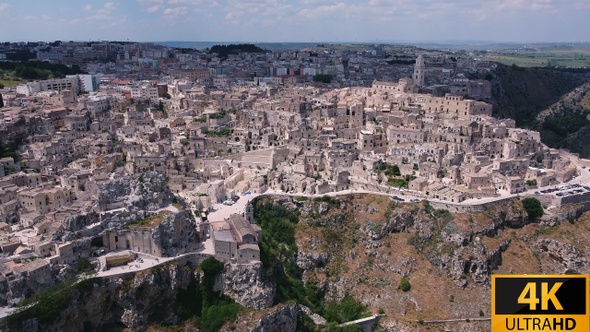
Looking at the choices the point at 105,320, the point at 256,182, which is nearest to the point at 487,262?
the point at 256,182

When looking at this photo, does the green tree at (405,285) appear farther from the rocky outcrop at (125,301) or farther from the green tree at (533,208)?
the rocky outcrop at (125,301)

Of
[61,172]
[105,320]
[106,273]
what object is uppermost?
[61,172]

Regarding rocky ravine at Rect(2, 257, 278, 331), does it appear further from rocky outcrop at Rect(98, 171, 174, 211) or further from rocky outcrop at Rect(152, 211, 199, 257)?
rocky outcrop at Rect(98, 171, 174, 211)

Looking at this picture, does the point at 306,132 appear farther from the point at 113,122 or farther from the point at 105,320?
the point at 105,320

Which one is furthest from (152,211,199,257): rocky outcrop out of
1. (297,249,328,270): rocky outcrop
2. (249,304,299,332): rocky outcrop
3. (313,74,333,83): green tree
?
(313,74,333,83): green tree

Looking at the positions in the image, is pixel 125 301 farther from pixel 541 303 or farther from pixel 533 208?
pixel 533 208

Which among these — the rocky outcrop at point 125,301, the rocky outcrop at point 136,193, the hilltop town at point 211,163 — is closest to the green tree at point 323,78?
the hilltop town at point 211,163
